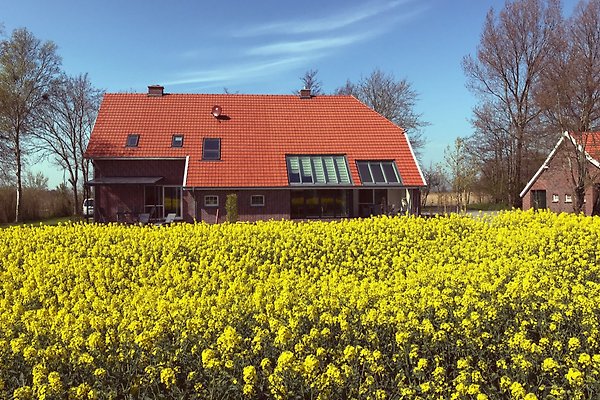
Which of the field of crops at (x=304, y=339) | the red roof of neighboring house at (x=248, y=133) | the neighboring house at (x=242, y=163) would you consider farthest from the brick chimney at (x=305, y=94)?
the field of crops at (x=304, y=339)

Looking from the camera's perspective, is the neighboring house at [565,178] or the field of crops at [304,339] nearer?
the field of crops at [304,339]

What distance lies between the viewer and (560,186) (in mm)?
29938

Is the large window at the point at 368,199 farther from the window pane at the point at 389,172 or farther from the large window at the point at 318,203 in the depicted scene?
the window pane at the point at 389,172

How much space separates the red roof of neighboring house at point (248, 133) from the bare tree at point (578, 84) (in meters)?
7.33

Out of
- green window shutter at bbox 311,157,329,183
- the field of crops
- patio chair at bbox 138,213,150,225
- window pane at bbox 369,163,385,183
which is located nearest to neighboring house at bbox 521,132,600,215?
window pane at bbox 369,163,385,183

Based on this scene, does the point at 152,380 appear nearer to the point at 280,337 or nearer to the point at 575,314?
the point at 280,337

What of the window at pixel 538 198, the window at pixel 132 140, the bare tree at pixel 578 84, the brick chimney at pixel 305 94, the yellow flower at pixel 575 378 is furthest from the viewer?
the window at pixel 538 198

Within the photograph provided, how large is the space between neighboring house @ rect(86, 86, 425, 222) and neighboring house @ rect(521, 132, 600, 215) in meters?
7.83

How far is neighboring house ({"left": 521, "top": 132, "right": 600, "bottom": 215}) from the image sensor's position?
2423 centimetres

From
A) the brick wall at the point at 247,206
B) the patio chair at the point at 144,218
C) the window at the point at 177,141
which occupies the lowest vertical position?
the patio chair at the point at 144,218

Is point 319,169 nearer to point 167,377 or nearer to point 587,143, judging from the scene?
point 587,143

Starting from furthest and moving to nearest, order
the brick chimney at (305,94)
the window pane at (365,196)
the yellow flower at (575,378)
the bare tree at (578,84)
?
the brick chimney at (305,94) → the window pane at (365,196) → the bare tree at (578,84) → the yellow flower at (575,378)

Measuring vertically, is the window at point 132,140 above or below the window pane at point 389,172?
above

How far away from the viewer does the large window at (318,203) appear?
2394 cm
